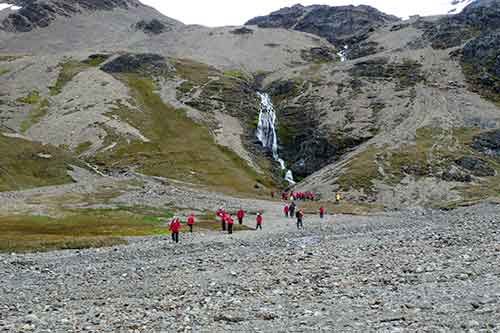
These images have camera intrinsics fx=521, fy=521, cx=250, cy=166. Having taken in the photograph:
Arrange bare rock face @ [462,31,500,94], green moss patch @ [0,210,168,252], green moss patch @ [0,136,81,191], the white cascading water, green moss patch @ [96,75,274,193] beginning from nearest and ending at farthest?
green moss patch @ [0,210,168,252]
green moss patch @ [0,136,81,191]
green moss patch @ [96,75,274,193]
the white cascading water
bare rock face @ [462,31,500,94]

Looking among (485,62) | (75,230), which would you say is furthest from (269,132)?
(75,230)

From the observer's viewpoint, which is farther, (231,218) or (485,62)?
(485,62)

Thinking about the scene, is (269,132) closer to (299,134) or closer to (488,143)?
(299,134)

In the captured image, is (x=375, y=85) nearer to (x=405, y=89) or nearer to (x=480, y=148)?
(x=405, y=89)

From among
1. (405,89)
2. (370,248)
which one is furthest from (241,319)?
(405,89)

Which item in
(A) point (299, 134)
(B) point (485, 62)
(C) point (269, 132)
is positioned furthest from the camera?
(B) point (485, 62)

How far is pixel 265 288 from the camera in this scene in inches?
1000

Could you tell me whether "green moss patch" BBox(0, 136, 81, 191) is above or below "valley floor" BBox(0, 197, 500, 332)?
above

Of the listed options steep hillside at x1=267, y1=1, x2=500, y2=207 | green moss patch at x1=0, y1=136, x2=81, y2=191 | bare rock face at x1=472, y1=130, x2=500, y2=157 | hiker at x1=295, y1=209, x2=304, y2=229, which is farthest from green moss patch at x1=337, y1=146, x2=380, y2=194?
green moss patch at x1=0, y1=136, x2=81, y2=191

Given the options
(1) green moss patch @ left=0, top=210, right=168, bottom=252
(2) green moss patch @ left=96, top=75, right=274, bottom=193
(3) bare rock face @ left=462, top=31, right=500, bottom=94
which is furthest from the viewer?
(3) bare rock face @ left=462, top=31, right=500, bottom=94

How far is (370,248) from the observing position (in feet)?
121

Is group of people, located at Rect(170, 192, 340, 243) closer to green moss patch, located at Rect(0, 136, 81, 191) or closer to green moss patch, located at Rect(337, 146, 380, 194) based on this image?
green moss patch, located at Rect(337, 146, 380, 194)

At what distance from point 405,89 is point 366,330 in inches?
6861

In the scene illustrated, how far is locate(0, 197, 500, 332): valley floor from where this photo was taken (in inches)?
740
